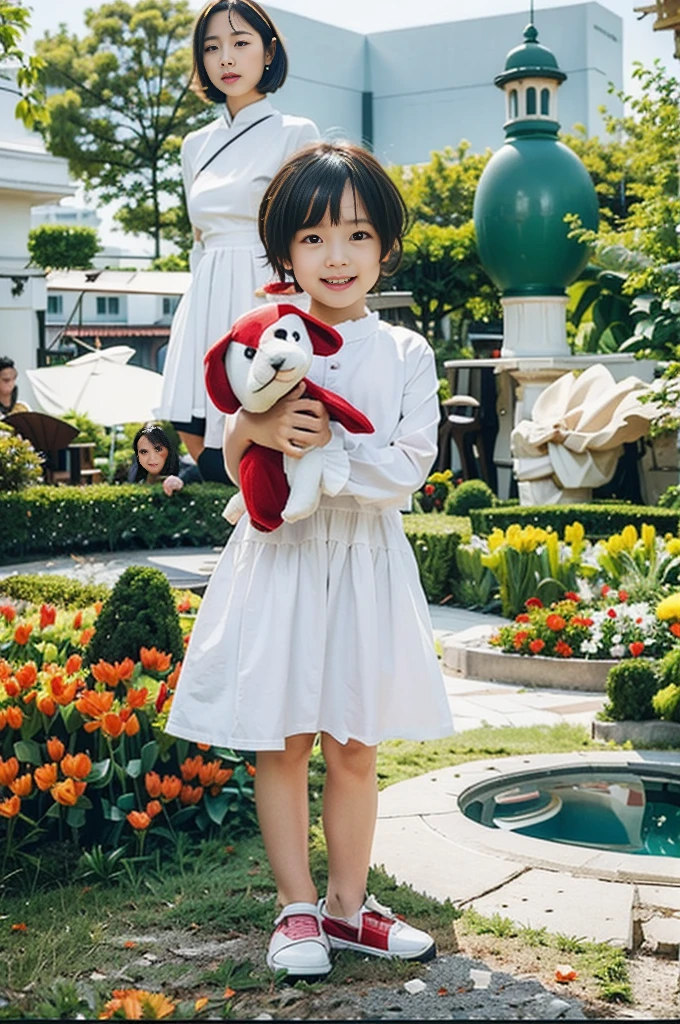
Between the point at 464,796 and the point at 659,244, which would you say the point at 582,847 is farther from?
the point at 659,244

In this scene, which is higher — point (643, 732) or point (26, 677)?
point (26, 677)

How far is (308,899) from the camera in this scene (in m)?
2.76

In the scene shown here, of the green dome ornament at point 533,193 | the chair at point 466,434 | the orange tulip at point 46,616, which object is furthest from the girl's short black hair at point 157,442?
the green dome ornament at point 533,193

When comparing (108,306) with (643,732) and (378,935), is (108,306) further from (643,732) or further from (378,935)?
(378,935)

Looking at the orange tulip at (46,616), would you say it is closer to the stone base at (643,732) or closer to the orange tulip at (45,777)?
the orange tulip at (45,777)

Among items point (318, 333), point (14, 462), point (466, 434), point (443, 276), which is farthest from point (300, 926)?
point (443, 276)

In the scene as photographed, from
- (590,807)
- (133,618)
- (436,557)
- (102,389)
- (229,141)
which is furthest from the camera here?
(102,389)

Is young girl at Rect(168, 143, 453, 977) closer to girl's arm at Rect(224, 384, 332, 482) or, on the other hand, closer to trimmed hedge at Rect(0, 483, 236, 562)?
girl's arm at Rect(224, 384, 332, 482)

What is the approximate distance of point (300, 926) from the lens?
2693 millimetres

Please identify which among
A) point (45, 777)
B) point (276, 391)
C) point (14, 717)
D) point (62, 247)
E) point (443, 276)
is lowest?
point (45, 777)

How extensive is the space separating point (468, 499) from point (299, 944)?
9.38 meters

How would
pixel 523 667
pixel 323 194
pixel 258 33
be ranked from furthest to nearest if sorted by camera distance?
pixel 523 667
pixel 258 33
pixel 323 194

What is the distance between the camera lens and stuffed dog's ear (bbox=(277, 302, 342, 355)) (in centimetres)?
270

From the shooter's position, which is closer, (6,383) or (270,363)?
(270,363)
